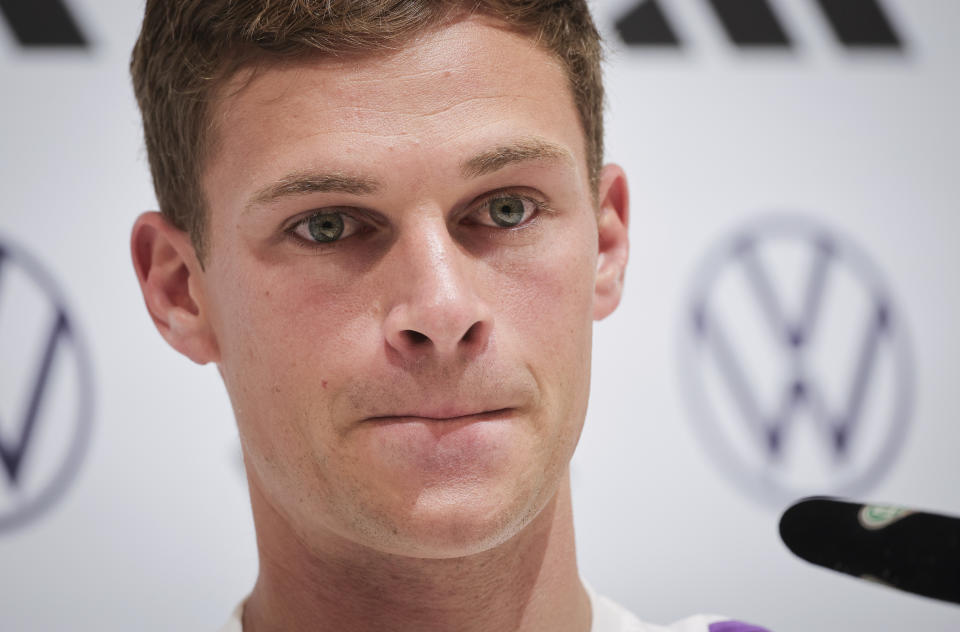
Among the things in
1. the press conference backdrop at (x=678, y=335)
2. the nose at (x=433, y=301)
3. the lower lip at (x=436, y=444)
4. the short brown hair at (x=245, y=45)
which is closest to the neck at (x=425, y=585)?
the lower lip at (x=436, y=444)

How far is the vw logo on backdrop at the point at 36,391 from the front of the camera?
7.46ft

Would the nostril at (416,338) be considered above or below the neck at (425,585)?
above

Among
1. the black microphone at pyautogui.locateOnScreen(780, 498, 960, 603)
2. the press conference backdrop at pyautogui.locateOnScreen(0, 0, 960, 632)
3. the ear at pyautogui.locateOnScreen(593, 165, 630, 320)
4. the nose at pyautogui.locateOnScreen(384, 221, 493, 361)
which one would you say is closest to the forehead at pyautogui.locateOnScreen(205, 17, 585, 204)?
the nose at pyautogui.locateOnScreen(384, 221, 493, 361)

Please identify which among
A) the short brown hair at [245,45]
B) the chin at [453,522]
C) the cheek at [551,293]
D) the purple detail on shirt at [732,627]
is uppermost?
the short brown hair at [245,45]

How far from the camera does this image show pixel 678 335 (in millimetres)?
2584

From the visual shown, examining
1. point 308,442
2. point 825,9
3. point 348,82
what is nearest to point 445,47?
point 348,82

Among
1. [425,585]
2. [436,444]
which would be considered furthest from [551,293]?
[425,585]

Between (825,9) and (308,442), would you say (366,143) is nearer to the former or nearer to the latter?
(308,442)

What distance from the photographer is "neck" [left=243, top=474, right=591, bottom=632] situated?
1257 mm

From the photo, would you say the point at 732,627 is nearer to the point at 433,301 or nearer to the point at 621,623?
the point at 621,623

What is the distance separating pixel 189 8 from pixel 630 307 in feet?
4.95

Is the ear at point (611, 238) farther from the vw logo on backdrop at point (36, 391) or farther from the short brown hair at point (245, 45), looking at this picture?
the vw logo on backdrop at point (36, 391)

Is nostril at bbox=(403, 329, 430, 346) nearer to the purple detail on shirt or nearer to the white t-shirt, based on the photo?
the white t-shirt

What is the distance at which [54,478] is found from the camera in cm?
229
